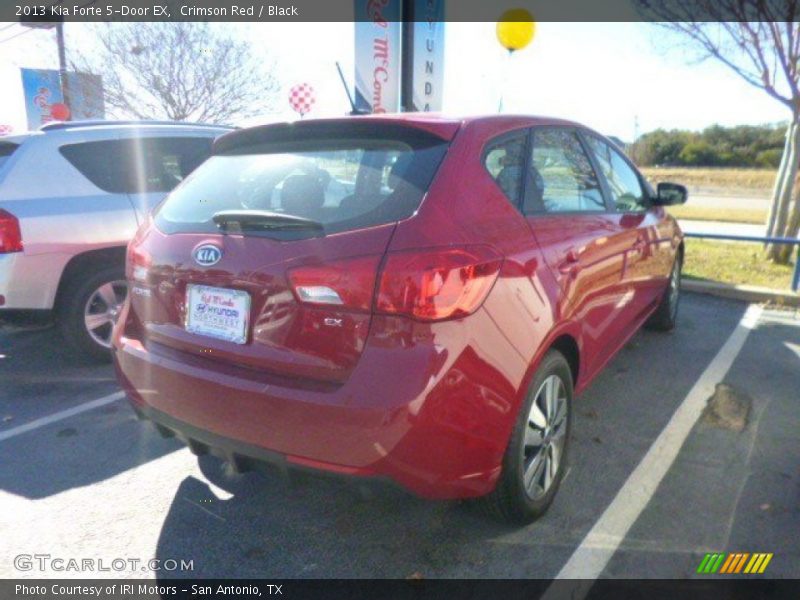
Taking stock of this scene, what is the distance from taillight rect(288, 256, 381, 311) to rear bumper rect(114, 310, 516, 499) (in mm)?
195

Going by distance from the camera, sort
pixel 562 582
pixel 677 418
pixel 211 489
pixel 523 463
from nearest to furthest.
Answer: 1. pixel 562 582
2. pixel 523 463
3. pixel 211 489
4. pixel 677 418

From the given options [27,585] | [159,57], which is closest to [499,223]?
[27,585]

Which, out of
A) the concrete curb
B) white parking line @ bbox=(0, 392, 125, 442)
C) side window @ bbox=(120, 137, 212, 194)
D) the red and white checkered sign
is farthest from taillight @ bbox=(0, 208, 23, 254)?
the red and white checkered sign

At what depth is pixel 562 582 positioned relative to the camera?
2309 mm

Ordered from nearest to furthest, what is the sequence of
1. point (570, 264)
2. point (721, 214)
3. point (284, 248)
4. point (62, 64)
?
1. point (284, 248)
2. point (570, 264)
3. point (62, 64)
4. point (721, 214)

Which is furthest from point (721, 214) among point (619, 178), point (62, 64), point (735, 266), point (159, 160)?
point (62, 64)

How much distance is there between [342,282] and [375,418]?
1.53 feet

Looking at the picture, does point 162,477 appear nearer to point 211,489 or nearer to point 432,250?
point 211,489

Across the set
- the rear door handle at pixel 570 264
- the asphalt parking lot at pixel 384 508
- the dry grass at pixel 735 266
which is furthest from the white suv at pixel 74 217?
the dry grass at pixel 735 266

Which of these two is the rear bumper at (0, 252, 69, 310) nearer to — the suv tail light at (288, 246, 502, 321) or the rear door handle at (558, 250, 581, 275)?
the suv tail light at (288, 246, 502, 321)

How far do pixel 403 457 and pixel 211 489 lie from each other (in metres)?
1.37

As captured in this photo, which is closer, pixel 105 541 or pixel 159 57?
pixel 105 541

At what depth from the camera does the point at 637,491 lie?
2.92m

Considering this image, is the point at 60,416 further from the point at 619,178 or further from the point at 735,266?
the point at 735,266
